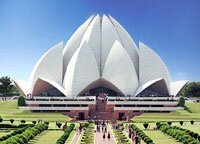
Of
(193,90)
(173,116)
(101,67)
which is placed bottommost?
(173,116)

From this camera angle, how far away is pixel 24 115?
37.0 meters

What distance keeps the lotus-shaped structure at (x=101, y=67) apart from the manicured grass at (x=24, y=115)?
5.59m

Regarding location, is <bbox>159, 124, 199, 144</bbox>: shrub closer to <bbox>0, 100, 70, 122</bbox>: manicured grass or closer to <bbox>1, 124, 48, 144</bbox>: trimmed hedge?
<bbox>1, 124, 48, 144</bbox>: trimmed hedge

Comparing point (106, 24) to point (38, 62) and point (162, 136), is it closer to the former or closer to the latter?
point (38, 62)

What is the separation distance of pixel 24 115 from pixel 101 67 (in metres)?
14.0

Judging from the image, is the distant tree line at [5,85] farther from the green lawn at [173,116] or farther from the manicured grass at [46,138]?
the manicured grass at [46,138]

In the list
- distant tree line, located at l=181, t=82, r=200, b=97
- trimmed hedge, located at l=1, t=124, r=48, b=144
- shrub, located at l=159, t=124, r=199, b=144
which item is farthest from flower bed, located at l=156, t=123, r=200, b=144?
distant tree line, located at l=181, t=82, r=200, b=97

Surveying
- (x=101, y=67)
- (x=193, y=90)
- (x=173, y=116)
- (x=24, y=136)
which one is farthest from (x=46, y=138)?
(x=193, y=90)

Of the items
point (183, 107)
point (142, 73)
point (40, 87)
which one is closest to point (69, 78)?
point (40, 87)

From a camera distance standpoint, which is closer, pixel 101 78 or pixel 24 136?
pixel 24 136

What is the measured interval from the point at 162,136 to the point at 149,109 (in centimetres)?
1719

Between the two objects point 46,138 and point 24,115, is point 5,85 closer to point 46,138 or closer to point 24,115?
point 24,115

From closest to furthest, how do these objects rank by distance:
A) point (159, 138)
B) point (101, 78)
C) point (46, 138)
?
point (46, 138)
point (159, 138)
point (101, 78)

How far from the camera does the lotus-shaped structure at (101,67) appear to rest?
45000mm
